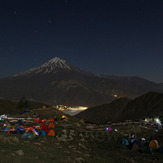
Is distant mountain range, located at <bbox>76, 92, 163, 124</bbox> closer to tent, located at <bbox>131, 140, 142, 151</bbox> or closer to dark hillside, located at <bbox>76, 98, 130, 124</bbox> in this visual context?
dark hillside, located at <bbox>76, 98, 130, 124</bbox>

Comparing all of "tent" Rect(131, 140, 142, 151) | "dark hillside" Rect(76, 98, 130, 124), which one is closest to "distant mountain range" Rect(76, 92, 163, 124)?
"dark hillside" Rect(76, 98, 130, 124)

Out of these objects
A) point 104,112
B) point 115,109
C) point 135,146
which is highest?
point 135,146

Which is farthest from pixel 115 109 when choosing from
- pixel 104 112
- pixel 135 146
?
pixel 135 146

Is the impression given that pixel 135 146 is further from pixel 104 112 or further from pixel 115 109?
pixel 104 112

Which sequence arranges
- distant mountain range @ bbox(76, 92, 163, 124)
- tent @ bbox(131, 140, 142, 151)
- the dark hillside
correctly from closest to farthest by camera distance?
tent @ bbox(131, 140, 142, 151) → distant mountain range @ bbox(76, 92, 163, 124) → the dark hillside

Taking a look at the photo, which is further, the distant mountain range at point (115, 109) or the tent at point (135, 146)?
the distant mountain range at point (115, 109)

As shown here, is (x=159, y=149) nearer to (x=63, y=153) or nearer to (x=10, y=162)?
(x=63, y=153)

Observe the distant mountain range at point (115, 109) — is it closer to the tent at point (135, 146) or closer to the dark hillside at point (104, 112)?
the dark hillside at point (104, 112)

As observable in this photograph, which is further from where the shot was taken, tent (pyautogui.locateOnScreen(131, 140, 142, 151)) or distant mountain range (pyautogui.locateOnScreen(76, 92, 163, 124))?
distant mountain range (pyautogui.locateOnScreen(76, 92, 163, 124))

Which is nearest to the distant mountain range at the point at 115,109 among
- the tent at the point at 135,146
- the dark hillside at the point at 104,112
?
the dark hillside at the point at 104,112

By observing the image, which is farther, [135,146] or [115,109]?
[115,109]

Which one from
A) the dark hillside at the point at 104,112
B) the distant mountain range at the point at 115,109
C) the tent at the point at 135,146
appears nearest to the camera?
the tent at the point at 135,146

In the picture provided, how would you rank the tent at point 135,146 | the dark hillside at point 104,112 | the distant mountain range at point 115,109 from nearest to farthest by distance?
the tent at point 135,146, the distant mountain range at point 115,109, the dark hillside at point 104,112

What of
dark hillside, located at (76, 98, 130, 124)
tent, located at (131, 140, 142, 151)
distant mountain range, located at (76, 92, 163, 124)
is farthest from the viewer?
dark hillside, located at (76, 98, 130, 124)
